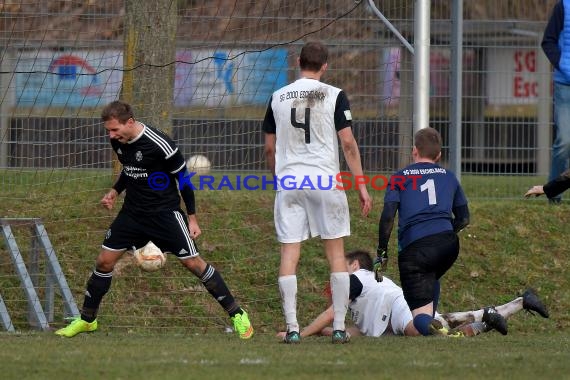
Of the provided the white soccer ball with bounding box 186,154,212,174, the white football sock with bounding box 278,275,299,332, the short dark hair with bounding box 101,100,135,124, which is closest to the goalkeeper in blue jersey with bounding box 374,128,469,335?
the white football sock with bounding box 278,275,299,332

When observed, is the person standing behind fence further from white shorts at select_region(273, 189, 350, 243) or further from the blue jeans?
white shorts at select_region(273, 189, 350, 243)

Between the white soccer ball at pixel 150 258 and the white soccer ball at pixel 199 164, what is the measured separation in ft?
6.55

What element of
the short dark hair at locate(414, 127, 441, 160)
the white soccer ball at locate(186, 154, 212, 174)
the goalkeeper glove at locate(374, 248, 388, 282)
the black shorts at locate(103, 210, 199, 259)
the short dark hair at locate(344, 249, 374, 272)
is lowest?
the short dark hair at locate(344, 249, 374, 272)

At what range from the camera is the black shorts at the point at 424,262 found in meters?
8.88

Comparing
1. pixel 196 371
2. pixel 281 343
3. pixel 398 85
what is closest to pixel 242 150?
pixel 398 85

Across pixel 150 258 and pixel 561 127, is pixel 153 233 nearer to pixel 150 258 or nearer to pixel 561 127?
pixel 150 258

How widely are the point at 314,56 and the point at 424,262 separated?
1747mm

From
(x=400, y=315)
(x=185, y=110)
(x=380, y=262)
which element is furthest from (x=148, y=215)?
(x=185, y=110)

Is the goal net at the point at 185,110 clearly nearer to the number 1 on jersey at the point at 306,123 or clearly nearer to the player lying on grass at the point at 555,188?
the player lying on grass at the point at 555,188

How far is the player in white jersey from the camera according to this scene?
8250mm

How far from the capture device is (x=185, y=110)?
1252 cm

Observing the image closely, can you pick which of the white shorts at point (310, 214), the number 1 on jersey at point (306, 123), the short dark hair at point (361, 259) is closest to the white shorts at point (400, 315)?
the short dark hair at point (361, 259)

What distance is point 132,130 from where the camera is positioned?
888 cm

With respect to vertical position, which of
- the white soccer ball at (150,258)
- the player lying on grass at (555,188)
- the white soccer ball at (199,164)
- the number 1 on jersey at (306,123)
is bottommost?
the white soccer ball at (150,258)
